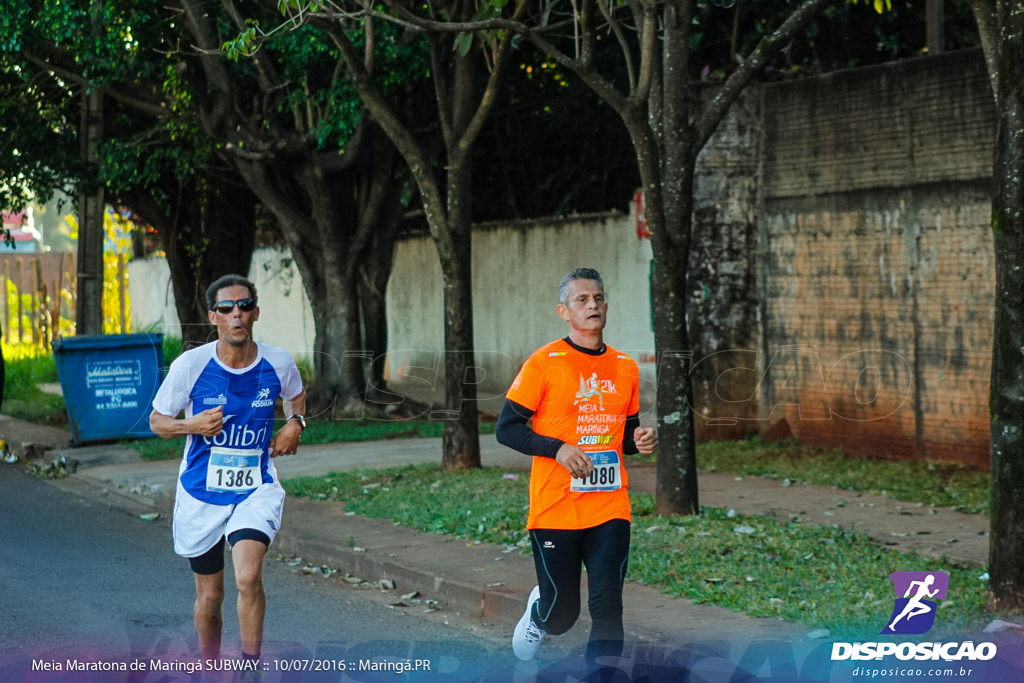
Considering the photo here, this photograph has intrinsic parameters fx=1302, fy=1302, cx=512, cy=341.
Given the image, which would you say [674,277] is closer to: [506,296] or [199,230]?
[506,296]

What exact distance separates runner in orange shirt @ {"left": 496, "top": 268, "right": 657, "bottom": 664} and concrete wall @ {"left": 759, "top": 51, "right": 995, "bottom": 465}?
6.54 metres

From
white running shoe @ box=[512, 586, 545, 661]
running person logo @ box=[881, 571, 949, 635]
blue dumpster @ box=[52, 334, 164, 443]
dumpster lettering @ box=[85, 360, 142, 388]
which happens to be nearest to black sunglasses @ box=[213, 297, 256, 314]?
white running shoe @ box=[512, 586, 545, 661]

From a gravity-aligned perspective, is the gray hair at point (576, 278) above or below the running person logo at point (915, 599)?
above

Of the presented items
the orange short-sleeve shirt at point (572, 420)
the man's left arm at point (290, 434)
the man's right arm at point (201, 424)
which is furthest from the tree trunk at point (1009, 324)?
the man's right arm at point (201, 424)

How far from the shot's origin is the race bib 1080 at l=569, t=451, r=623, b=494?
533cm

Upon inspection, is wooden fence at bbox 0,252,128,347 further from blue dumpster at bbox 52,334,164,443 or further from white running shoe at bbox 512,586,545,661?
white running shoe at bbox 512,586,545,661

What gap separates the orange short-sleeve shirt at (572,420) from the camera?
5.33 metres

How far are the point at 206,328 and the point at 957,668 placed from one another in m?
15.7

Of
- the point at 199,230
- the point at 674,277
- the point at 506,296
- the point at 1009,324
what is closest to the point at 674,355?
the point at 674,277

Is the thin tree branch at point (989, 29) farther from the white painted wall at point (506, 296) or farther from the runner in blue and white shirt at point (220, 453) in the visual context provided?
the white painted wall at point (506, 296)

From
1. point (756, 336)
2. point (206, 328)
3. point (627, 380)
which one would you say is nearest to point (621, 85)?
point (756, 336)

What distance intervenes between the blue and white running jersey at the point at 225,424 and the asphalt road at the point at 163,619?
961 millimetres

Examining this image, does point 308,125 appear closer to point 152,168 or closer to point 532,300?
point 152,168

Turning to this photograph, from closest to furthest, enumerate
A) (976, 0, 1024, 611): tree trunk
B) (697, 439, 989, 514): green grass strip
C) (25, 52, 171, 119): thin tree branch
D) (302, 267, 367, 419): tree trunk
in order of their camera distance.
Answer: (976, 0, 1024, 611): tree trunk
(697, 439, 989, 514): green grass strip
(25, 52, 171, 119): thin tree branch
(302, 267, 367, 419): tree trunk
